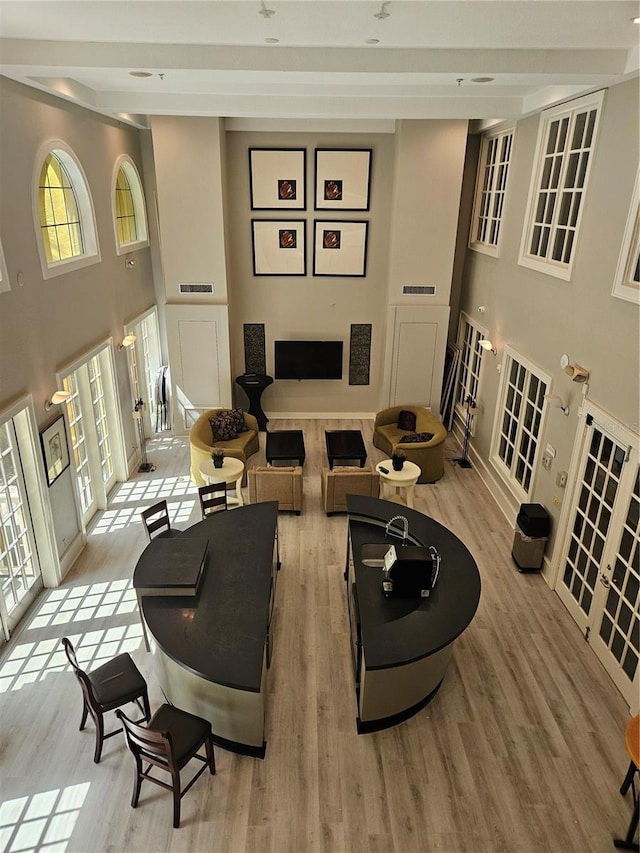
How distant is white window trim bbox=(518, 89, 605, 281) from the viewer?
5.71 meters

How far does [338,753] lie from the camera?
4.57m

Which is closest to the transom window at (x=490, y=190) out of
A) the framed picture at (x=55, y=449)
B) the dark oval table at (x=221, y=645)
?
the dark oval table at (x=221, y=645)

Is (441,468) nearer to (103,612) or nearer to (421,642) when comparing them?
(421,642)

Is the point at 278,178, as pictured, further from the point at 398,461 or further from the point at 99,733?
the point at 99,733

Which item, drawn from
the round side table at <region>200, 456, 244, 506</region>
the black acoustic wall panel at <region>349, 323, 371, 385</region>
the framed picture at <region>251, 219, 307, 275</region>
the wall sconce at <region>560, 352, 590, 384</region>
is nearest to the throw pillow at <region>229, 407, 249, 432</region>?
the round side table at <region>200, 456, 244, 506</region>

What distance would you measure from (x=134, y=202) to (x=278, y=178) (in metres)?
2.61

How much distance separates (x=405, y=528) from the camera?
18.0ft

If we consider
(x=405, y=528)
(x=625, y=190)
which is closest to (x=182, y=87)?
(x=625, y=190)

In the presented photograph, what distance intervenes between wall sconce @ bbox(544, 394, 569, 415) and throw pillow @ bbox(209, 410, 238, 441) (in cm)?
504

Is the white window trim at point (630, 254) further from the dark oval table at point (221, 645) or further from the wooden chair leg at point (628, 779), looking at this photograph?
the dark oval table at point (221, 645)

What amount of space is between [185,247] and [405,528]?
6.56m

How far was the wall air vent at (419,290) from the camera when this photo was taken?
9.93 metres

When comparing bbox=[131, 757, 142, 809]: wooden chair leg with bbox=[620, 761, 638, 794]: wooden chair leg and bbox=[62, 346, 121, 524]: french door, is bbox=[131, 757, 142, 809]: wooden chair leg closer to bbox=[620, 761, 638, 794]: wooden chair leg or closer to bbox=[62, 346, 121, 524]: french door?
bbox=[620, 761, 638, 794]: wooden chair leg

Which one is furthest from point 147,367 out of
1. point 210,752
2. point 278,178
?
point 210,752
